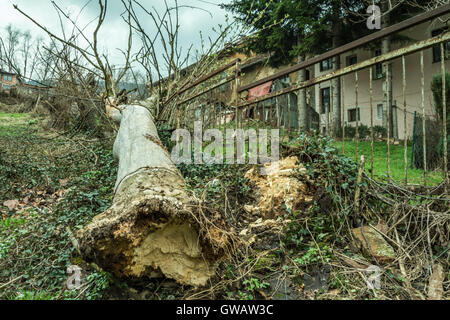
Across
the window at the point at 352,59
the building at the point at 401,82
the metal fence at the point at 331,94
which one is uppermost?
the window at the point at 352,59

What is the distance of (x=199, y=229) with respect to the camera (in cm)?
198

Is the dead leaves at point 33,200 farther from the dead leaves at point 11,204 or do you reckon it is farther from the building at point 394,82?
the building at point 394,82

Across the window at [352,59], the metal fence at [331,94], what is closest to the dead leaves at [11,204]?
the metal fence at [331,94]

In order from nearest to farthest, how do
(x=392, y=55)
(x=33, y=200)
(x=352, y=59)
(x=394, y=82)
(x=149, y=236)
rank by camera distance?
(x=149, y=236) → (x=392, y=55) → (x=33, y=200) → (x=394, y=82) → (x=352, y=59)

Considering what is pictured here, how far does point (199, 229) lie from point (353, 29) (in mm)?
14683

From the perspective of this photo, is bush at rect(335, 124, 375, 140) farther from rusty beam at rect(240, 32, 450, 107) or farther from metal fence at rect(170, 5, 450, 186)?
rusty beam at rect(240, 32, 450, 107)

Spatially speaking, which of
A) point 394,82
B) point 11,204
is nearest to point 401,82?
point 394,82

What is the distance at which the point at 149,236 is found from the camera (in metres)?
2.04

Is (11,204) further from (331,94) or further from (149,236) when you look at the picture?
(331,94)

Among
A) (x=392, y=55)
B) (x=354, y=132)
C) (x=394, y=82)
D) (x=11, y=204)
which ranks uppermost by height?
(x=394, y=82)

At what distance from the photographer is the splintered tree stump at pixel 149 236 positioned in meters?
1.84

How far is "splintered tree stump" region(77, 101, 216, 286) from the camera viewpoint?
184 centimetres

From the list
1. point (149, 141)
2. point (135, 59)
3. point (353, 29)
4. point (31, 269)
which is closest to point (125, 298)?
point (31, 269)

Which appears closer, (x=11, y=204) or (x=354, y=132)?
(x=11, y=204)
